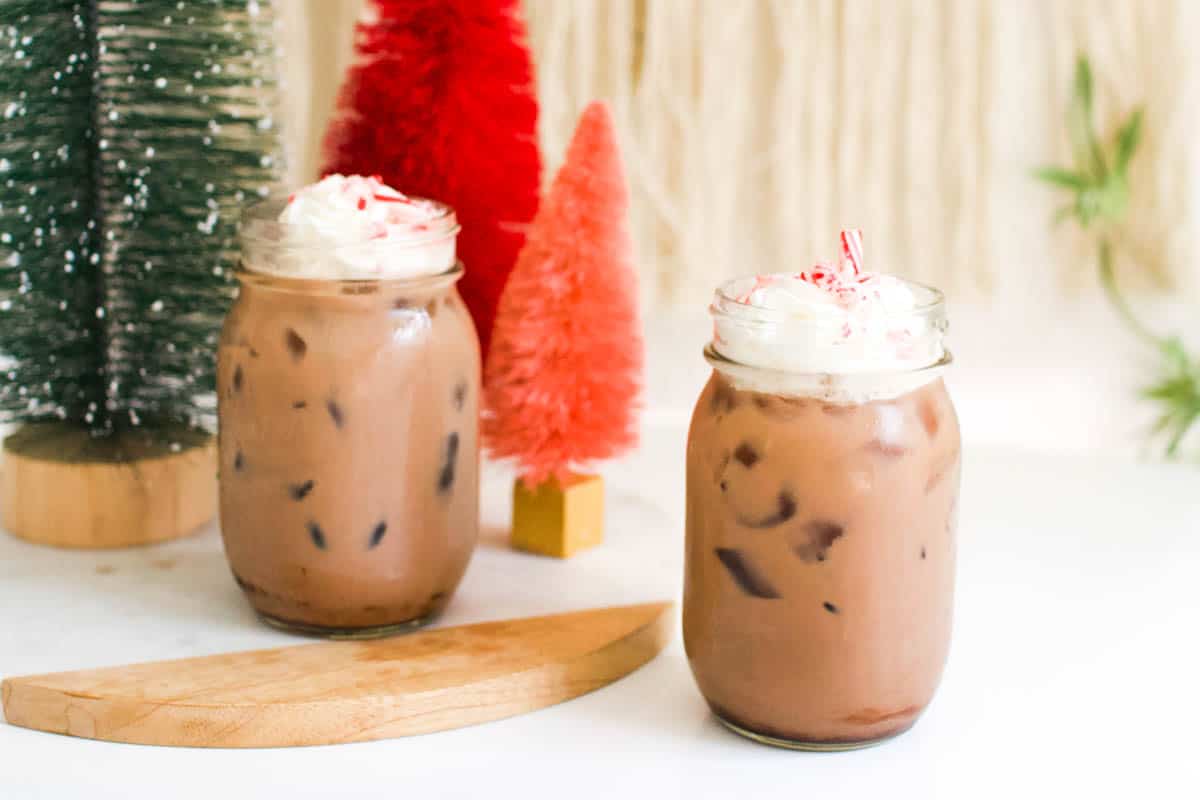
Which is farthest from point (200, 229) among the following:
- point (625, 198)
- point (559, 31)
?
point (559, 31)

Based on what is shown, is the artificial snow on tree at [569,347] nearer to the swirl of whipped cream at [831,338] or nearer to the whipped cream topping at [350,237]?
the whipped cream topping at [350,237]

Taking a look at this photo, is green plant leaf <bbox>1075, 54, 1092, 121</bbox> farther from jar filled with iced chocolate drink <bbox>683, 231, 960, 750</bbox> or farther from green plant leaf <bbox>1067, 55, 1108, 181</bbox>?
jar filled with iced chocolate drink <bbox>683, 231, 960, 750</bbox>

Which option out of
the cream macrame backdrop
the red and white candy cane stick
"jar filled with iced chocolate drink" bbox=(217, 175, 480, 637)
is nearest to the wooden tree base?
"jar filled with iced chocolate drink" bbox=(217, 175, 480, 637)

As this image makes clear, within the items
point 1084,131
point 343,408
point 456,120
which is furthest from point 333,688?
point 1084,131

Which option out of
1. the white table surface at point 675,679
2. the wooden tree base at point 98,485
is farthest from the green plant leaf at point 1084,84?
the wooden tree base at point 98,485

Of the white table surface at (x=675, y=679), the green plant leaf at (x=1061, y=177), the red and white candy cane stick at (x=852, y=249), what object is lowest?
the white table surface at (x=675, y=679)

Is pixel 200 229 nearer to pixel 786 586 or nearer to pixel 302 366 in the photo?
pixel 302 366
